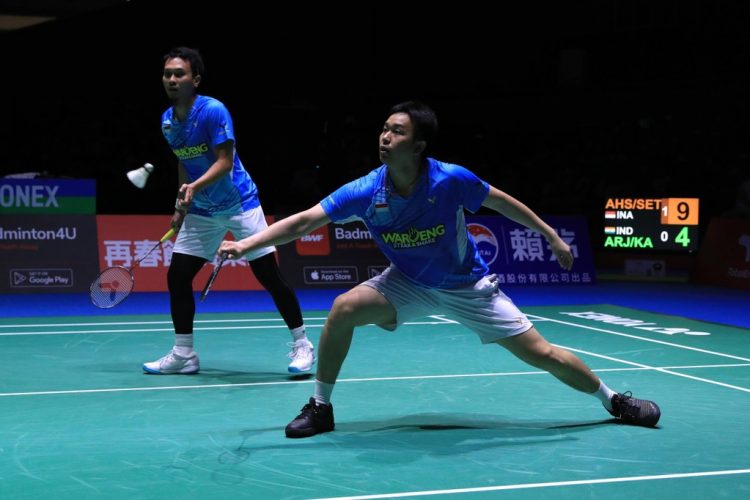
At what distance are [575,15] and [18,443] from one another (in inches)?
747

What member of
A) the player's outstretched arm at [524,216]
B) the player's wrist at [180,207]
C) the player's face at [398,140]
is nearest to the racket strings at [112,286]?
the player's wrist at [180,207]

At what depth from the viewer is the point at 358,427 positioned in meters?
4.88

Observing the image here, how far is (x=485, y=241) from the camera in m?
12.3

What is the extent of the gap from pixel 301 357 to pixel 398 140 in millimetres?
2233

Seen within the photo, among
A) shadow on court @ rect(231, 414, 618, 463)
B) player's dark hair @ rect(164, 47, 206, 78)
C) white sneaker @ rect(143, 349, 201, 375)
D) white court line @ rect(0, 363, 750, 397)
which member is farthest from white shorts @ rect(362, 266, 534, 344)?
player's dark hair @ rect(164, 47, 206, 78)

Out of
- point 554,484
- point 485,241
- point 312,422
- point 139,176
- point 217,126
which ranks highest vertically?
point 217,126

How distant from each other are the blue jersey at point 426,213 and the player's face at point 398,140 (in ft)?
0.50

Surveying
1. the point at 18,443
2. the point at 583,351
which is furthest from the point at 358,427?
the point at 583,351

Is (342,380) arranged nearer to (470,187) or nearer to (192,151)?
(192,151)

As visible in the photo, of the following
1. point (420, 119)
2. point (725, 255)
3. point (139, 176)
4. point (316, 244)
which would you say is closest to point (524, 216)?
point (420, 119)

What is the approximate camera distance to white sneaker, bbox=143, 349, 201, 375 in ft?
20.6

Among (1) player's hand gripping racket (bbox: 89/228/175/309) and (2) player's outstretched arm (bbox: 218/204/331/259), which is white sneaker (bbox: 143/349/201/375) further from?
(2) player's outstretched arm (bbox: 218/204/331/259)

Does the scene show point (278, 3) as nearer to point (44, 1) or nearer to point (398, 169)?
point (44, 1)

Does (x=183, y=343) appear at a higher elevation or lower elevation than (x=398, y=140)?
lower
